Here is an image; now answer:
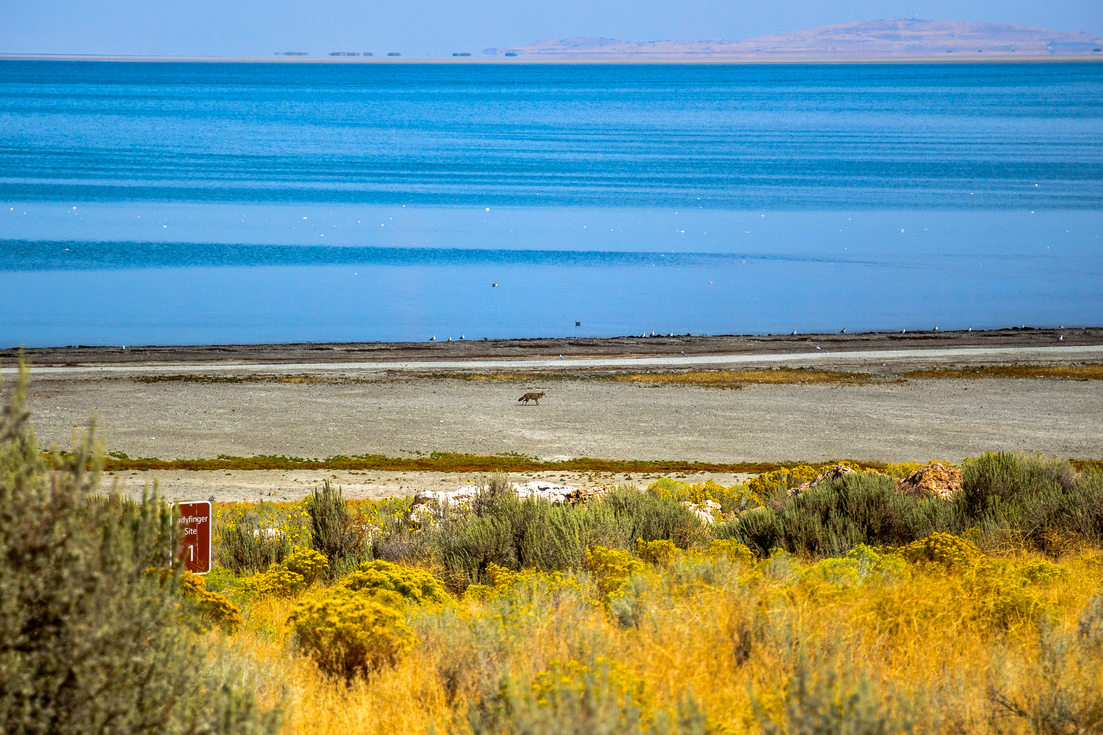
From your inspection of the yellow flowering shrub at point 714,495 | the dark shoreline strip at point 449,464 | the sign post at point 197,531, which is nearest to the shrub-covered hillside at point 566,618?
the sign post at point 197,531

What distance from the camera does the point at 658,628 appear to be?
4.77m

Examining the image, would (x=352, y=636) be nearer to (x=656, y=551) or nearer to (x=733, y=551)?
(x=656, y=551)

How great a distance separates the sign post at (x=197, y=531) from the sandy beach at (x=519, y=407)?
9643 millimetres

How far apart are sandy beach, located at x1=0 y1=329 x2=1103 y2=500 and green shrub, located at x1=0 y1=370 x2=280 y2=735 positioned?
518 inches

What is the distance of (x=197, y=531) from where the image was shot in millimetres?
6230

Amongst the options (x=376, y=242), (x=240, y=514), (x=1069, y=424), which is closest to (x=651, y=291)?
(x=376, y=242)

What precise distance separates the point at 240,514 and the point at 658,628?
7941 mm

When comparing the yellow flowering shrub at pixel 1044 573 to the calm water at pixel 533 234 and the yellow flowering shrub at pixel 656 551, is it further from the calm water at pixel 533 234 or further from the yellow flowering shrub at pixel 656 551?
the calm water at pixel 533 234

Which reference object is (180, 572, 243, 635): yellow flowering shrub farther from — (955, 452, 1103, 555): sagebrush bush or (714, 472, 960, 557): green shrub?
(955, 452, 1103, 555): sagebrush bush

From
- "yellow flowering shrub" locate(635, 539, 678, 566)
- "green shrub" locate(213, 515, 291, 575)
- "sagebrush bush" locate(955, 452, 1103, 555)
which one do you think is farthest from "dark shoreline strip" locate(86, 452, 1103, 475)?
"yellow flowering shrub" locate(635, 539, 678, 566)

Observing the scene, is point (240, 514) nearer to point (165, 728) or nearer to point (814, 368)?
point (165, 728)

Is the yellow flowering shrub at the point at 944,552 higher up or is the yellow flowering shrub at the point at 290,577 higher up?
the yellow flowering shrub at the point at 944,552

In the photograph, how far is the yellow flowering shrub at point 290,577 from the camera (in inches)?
279

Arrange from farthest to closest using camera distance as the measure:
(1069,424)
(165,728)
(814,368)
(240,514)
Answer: (814,368) < (1069,424) < (240,514) < (165,728)
